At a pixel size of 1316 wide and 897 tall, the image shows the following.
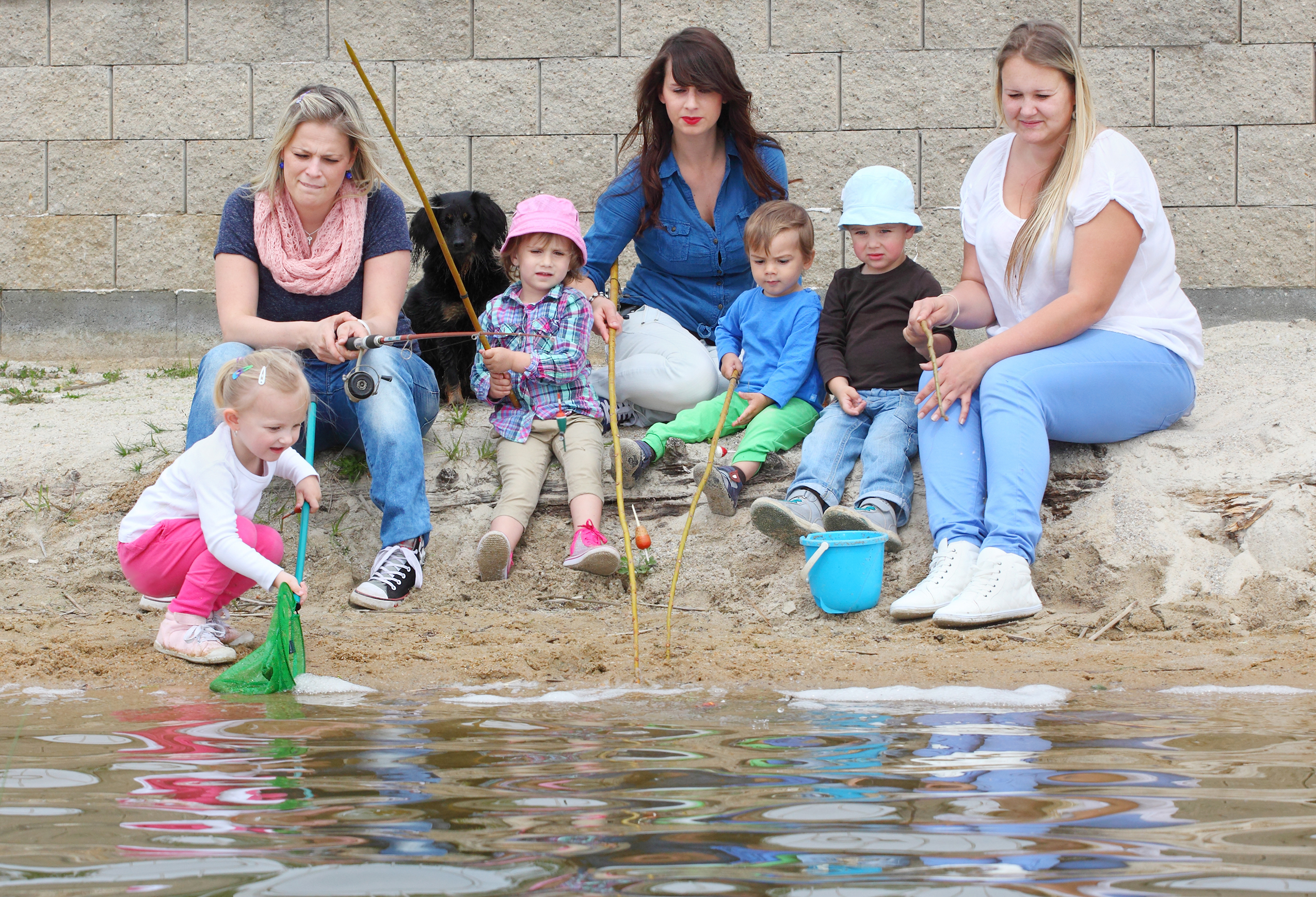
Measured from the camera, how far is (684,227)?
162 inches

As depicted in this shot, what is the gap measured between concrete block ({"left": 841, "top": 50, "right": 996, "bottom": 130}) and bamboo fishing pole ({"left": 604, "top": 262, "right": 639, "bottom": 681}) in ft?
6.25

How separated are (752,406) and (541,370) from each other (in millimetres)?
702

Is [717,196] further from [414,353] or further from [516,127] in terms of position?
[516,127]

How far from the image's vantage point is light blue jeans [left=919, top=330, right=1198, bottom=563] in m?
3.11

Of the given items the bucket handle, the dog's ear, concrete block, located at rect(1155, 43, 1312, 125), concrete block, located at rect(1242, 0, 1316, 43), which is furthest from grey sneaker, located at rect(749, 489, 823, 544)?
concrete block, located at rect(1242, 0, 1316, 43)

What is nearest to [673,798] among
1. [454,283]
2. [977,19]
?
[454,283]

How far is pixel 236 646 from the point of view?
3.04 meters

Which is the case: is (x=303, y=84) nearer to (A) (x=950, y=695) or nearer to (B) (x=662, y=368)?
(B) (x=662, y=368)

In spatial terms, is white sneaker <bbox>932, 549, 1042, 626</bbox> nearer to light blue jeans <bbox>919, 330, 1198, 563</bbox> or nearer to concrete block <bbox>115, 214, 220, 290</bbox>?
light blue jeans <bbox>919, 330, 1198, 563</bbox>

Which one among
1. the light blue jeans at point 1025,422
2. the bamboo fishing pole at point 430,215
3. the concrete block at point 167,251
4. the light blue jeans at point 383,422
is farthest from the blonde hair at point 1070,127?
the concrete block at point 167,251

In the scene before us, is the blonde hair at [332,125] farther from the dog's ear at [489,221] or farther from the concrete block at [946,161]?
the concrete block at [946,161]

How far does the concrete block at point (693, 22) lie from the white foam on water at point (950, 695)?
3752 mm

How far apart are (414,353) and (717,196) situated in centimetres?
120

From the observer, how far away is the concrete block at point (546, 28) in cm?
548
